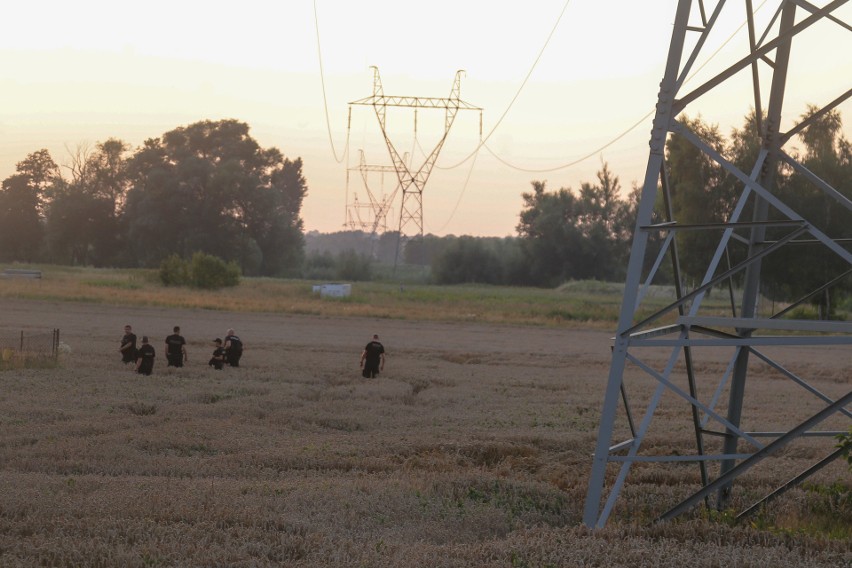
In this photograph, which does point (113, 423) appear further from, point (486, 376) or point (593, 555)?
point (486, 376)

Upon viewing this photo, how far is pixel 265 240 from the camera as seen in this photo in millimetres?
102625

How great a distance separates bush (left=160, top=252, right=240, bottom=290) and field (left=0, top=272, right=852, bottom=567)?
38957 mm

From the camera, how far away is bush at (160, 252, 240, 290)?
71500 mm

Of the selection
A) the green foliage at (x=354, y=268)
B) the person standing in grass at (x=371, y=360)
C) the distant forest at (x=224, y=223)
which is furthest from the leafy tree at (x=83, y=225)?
the person standing in grass at (x=371, y=360)

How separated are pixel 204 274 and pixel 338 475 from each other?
5960 cm

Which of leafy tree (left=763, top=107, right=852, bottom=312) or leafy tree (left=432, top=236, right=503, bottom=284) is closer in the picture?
leafy tree (left=763, top=107, right=852, bottom=312)

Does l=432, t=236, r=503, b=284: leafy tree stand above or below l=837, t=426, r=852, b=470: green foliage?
above

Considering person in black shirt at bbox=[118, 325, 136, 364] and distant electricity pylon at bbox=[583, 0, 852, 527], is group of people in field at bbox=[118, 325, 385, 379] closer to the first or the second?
person in black shirt at bbox=[118, 325, 136, 364]

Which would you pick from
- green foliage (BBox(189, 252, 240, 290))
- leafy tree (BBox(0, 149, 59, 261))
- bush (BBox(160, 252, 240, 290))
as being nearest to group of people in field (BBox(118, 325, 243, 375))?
bush (BBox(160, 252, 240, 290))

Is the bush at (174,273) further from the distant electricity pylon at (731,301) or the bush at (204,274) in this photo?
the distant electricity pylon at (731,301)

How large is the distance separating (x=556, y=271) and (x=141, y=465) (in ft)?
302

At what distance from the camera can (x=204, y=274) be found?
71688 millimetres

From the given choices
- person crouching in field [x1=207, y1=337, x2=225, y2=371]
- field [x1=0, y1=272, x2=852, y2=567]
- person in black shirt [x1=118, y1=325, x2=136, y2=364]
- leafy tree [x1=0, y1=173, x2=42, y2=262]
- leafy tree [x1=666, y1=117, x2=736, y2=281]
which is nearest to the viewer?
field [x1=0, y1=272, x2=852, y2=567]

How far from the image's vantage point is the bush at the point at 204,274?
2815 inches
